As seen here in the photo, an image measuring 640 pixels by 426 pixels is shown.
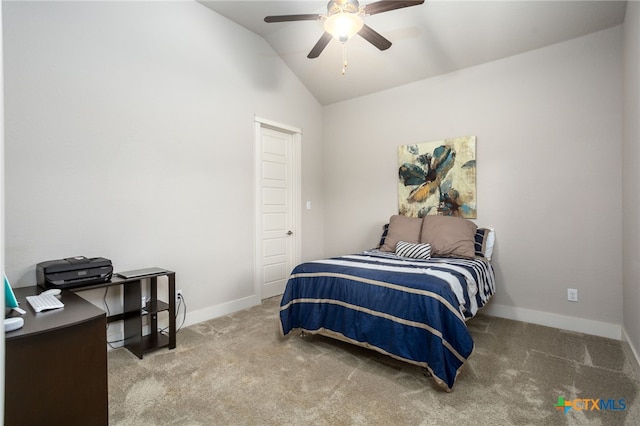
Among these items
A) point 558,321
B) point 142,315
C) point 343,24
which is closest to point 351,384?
point 142,315

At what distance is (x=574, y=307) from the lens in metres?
3.00

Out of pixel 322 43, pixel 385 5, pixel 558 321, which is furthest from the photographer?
pixel 558 321

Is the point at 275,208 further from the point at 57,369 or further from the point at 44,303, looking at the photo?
the point at 57,369

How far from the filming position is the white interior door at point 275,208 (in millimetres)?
3961

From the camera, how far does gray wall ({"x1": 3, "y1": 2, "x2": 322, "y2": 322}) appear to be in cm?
226

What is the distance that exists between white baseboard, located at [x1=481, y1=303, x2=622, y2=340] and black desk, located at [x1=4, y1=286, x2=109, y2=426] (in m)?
3.37

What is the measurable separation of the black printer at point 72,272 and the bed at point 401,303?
4.41ft

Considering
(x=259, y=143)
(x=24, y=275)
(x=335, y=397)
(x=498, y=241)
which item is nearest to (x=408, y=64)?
(x=259, y=143)

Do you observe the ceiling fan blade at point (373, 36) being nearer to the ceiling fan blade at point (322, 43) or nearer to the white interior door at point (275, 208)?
the ceiling fan blade at point (322, 43)

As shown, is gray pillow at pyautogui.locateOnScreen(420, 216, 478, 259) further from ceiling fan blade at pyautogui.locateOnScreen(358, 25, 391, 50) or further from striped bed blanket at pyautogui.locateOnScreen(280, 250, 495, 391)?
ceiling fan blade at pyautogui.locateOnScreen(358, 25, 391, 50)

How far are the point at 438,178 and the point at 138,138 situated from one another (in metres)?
3.03

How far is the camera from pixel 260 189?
3928mm

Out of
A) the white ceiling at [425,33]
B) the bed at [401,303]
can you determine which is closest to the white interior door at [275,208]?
the white ceiling at [425,33]

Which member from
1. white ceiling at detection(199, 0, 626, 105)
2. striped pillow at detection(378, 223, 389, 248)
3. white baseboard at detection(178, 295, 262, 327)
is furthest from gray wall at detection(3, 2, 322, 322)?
striped pillow at detection(378, 223, 389, 248)
